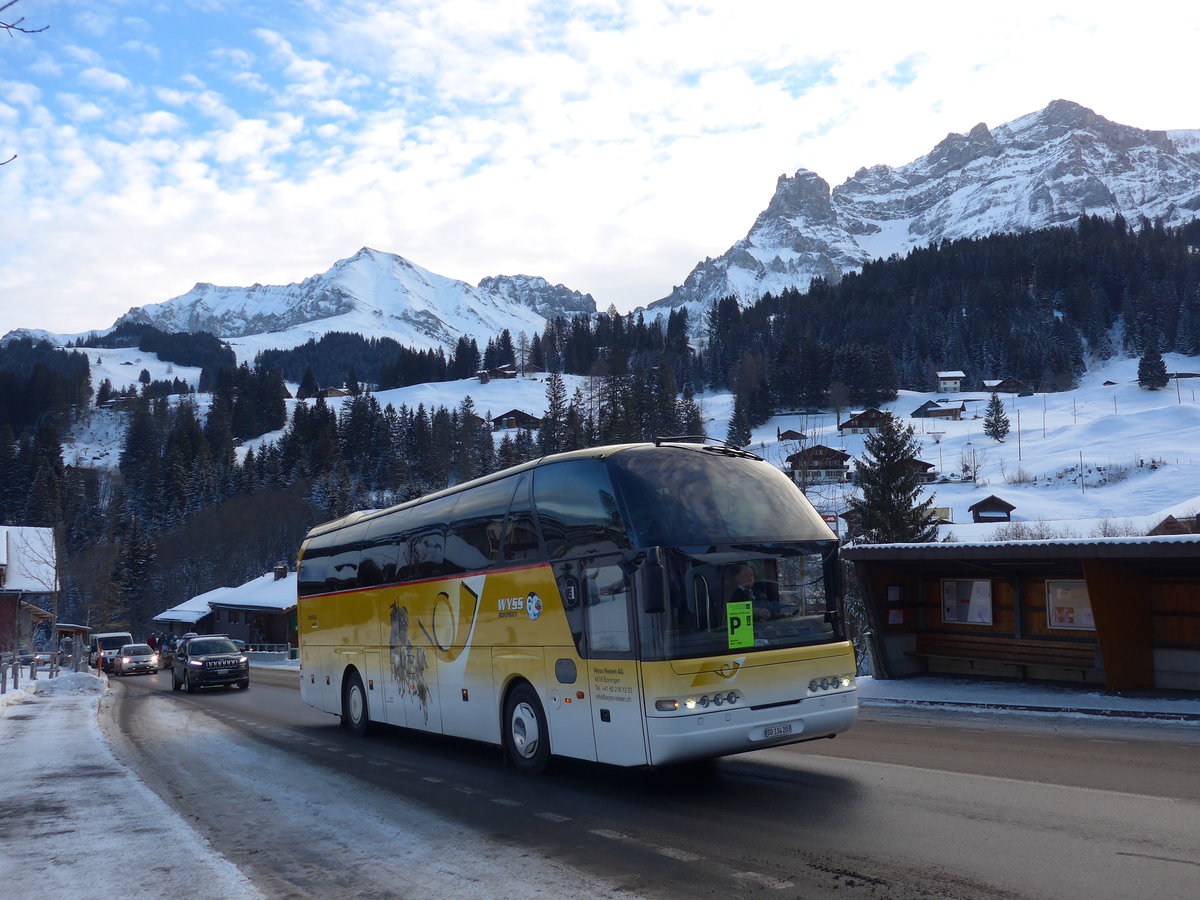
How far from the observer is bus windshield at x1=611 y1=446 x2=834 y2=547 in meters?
8.54

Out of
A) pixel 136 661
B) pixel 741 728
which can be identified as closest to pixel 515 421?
pixel 136 661

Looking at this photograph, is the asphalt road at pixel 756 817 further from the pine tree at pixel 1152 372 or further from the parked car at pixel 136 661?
the pine tree at pixel 1152 372

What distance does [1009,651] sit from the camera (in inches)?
667

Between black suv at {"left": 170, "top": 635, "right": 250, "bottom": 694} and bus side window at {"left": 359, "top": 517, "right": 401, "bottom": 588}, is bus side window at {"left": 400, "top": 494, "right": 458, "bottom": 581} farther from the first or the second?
black suv at {"left": 170, "top": 635, "right": 250, "bottom": 694}

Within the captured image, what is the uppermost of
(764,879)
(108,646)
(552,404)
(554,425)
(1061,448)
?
(552,404)

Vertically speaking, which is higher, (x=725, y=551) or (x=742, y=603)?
(x=725, y=551)

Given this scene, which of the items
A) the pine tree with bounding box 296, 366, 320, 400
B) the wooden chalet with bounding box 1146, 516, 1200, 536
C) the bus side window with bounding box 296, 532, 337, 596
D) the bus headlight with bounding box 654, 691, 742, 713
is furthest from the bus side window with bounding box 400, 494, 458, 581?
the pine tree with bounding box 296, 366, 320, 400

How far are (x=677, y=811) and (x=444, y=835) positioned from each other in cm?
208

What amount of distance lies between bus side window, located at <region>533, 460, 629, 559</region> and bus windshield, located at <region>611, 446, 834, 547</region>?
0.22m

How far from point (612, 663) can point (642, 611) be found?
66 centimetres

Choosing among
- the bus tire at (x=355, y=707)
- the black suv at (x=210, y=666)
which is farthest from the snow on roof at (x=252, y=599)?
the bus tire at (x=355, y=707)

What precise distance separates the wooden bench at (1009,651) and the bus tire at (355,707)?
11099mm

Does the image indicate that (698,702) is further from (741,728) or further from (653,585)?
(653,585)

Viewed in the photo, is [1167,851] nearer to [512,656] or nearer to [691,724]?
[691,724]
